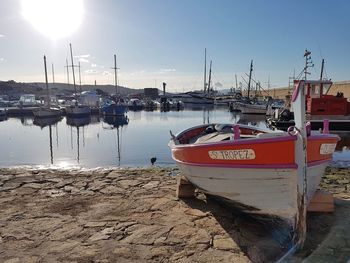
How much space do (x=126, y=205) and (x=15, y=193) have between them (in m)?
2.53

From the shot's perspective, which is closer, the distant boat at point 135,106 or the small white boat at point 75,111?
the small white boat at point 75,111

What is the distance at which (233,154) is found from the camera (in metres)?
4.94

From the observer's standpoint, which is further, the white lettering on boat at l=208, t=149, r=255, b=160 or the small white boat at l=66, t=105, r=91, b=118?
the small white boat at l=66, t=105, r=91, b=118

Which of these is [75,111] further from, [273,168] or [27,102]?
[273,168]

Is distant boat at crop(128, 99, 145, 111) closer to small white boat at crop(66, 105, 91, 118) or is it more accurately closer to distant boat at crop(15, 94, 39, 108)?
distant boat at crop(15, 94, 39, 108)

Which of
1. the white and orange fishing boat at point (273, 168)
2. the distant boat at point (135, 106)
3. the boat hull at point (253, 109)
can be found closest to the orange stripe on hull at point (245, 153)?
the white and orange fishing boat at point (273, 168)

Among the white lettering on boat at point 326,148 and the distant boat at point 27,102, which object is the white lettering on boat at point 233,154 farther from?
the distant boat at point 27,102

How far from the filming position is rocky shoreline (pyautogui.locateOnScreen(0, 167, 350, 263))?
450 centimetres

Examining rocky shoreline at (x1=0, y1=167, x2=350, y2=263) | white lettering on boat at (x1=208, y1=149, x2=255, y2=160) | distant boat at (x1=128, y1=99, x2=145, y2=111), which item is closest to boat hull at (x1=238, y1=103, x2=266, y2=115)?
distant boat at (x1=128, y1=99, x2=145, y2=111)

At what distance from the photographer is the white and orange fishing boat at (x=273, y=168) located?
14.8 ft

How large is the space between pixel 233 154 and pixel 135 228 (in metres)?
1.90

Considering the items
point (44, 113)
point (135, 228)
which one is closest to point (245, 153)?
point (135, 228)

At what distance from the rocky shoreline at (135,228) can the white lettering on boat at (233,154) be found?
1130mm

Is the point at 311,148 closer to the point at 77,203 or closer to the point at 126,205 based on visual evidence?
the point at 126,205
